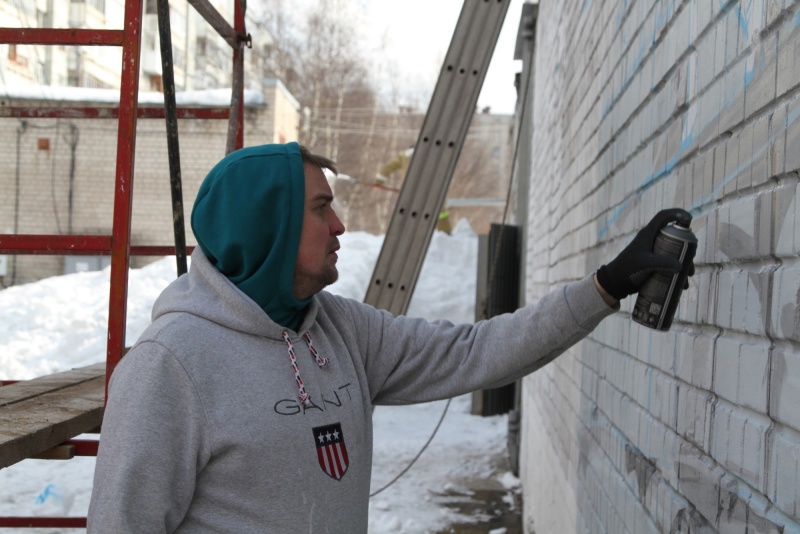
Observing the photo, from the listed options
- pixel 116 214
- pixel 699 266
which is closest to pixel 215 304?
pixel 116 214

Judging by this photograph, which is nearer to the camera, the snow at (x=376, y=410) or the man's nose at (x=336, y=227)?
the man's nose at (x=336, y=227)

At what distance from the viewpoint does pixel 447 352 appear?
2619mm

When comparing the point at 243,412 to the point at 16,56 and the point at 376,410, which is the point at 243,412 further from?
the point at 376,410

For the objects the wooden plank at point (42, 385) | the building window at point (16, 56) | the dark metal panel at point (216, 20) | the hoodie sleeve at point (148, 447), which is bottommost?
the wooden plank at point (42, 385)

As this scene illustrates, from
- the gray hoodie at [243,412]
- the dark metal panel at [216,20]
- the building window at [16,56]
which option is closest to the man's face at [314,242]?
the gray hoodie at [243,412]

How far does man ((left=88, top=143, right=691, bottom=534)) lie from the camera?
1.91 meters

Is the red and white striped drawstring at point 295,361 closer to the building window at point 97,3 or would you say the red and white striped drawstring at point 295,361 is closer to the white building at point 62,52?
the white building at point 62,52

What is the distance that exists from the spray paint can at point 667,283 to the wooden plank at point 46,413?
5.31ft

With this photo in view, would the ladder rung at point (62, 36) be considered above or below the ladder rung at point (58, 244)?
above

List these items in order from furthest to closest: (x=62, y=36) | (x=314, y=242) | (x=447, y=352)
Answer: (x=62, y=36) < (x=447, y=352) < (x=314, y=242)

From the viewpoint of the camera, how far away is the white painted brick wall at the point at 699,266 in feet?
4.35

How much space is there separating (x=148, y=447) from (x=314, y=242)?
0.70m

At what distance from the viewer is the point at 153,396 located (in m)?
1.93

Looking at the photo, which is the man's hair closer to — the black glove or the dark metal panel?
the black glove
